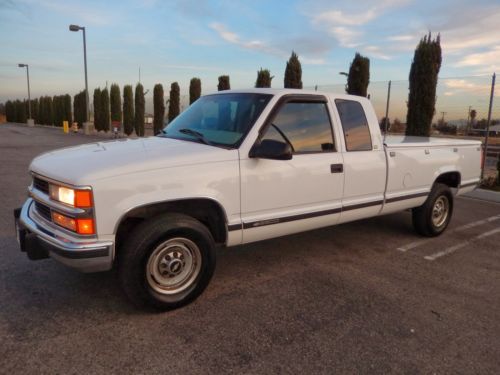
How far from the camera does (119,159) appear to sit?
3.43 metres

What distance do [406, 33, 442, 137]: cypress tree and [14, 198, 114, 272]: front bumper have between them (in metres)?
11.3

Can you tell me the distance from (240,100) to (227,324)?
2262 millimetres

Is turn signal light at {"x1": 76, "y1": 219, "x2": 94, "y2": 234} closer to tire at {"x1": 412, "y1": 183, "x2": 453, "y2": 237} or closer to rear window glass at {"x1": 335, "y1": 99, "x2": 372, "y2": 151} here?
rear window glass at {"x1": 335, "y1": 99, "x2": 372, "y2": 151}

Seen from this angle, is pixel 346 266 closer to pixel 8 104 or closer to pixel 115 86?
pixel 115 86

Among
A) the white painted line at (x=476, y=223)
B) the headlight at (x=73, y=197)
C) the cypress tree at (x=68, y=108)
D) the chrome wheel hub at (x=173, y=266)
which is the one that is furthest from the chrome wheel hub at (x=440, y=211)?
the cypress tree at (x=68, y=108)

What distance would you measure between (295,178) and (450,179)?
11.1 ft

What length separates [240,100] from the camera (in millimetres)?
4363

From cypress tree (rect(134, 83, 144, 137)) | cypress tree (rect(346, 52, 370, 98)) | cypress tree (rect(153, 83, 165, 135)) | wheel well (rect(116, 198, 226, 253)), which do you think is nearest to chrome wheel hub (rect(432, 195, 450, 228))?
wheel well (rect(116, 198, 226, 253))

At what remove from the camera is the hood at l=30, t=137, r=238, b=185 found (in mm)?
3223

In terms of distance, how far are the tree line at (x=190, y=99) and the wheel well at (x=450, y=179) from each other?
4934mm

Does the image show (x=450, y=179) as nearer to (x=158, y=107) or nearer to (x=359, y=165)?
(x=359, y=165)

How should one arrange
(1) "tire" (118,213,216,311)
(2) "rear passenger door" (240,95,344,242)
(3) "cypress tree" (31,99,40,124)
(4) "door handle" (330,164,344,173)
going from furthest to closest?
(3) "cypress tree" (31,99,40,124), (4) "door handle" (330,164,344,173), (2) "rear passenger door" (240,95,344,242), (1) "tire" (118,213,216,311)

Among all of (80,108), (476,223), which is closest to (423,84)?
(476,223)

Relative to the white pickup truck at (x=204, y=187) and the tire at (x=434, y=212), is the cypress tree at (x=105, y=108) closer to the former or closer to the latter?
the white pickup truck at (x=204, y=187)
